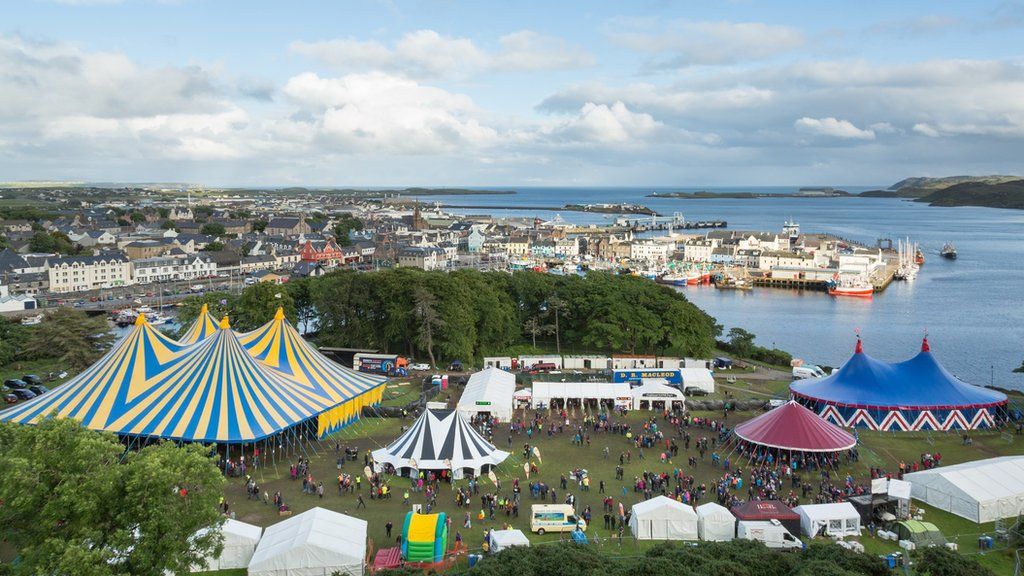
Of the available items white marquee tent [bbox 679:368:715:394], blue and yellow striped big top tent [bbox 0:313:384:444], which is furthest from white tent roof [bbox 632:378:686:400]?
blue and yellow striped big top tent [bbox 0:313:384:444]

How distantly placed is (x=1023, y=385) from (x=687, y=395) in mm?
24029

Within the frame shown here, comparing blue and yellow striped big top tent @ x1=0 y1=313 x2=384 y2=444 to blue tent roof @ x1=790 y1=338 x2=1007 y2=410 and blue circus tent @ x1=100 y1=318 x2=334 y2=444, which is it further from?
blue tent roof @ x1=790 y1=338 x2=1007 y2=410

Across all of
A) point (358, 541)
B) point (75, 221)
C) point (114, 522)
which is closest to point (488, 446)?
point (358, 541)

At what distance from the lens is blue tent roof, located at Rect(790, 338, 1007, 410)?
26.9 metres

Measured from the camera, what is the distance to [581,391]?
29781 millimetres

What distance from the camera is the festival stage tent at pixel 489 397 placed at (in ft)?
90.6

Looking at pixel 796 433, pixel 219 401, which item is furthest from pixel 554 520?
pixel 219 401

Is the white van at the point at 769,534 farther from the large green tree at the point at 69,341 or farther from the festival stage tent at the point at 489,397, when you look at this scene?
the large green tree at the point at 69,341

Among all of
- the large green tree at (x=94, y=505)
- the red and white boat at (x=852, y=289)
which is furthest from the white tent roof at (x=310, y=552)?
the red and white boat at (x=852, y=289)

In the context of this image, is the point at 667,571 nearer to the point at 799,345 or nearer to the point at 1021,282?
the point at 799,345

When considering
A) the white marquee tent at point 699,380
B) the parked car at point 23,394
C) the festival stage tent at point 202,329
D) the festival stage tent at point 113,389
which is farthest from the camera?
the white marquee tent at point 699,380

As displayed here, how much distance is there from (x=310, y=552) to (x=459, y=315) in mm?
21996

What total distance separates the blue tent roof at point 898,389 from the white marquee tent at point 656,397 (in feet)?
16.1

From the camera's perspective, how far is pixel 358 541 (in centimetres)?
1631
